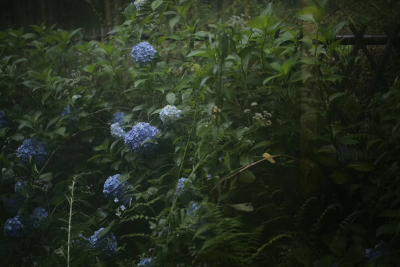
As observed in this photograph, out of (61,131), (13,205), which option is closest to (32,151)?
(61,131)

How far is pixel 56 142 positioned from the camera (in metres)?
2.73

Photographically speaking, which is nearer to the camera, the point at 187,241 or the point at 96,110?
the point at 187,241

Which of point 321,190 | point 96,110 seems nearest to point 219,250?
point 321,190

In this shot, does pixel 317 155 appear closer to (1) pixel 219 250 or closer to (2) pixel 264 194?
(2) pixel 264 194

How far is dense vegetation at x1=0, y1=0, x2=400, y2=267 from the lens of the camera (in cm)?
172

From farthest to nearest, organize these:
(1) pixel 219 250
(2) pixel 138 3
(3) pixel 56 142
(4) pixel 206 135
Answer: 1. (3) pixel 56 142
2. (2) pixel 138 3
3. (4) pixel 206 135
4. (1) pixel 219 250

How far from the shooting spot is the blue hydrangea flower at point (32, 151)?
2.59m

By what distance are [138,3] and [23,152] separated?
3.43 feet

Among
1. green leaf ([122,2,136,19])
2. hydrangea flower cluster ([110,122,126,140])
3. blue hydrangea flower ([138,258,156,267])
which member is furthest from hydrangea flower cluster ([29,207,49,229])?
green leaf ([122,2,136,19])

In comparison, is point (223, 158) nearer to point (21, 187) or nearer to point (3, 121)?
point (21, 187)

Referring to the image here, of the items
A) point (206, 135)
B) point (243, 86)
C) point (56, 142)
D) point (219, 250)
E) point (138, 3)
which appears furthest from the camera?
point (56, 142)

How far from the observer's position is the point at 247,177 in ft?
6.10

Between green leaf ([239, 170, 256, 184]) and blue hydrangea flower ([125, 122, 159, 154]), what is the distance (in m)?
0.57

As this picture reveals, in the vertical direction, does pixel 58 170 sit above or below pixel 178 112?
below
